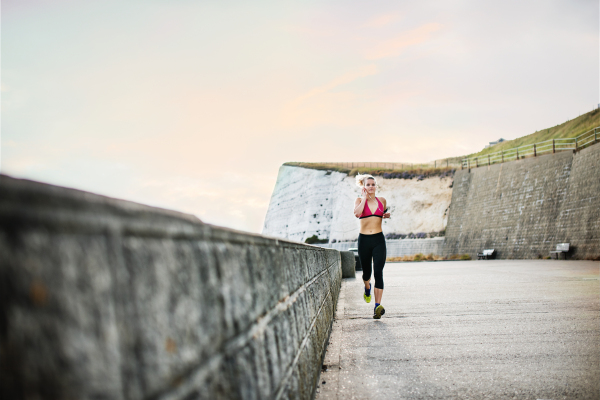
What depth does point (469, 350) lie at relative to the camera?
14.2 feet

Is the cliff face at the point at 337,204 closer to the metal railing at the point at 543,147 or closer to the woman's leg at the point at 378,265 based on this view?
the metal railing at the point at 543,147

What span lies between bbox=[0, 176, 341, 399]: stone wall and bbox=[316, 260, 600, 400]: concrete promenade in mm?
2089

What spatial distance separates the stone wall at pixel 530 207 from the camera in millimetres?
27094

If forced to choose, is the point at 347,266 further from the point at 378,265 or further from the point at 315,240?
the point at 315,240

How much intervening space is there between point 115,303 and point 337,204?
5577 centimetres

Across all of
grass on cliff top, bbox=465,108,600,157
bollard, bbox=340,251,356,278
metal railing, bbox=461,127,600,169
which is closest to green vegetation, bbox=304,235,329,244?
metal railing, bbox=461,127,600,169

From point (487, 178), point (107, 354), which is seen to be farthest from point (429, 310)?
point (487, 178)

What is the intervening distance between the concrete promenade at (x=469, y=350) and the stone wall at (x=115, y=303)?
209cm

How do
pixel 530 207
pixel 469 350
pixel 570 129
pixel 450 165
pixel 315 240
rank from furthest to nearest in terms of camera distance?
pixel 315 240 < pixel 450 165 < pixel 570 129 < pixel 530 207 < pixel 469 350

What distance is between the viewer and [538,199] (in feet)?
105

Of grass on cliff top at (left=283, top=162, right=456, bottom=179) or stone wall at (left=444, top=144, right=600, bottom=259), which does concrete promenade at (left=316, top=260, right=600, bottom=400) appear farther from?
grass on cliff top at (left=283, top=162, right=456, bottom=179)

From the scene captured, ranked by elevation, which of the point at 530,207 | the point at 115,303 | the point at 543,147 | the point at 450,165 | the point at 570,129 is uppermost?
the point at 570,129

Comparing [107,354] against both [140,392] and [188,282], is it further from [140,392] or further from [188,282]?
[188,282]

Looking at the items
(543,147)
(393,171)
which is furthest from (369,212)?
(393,171)
